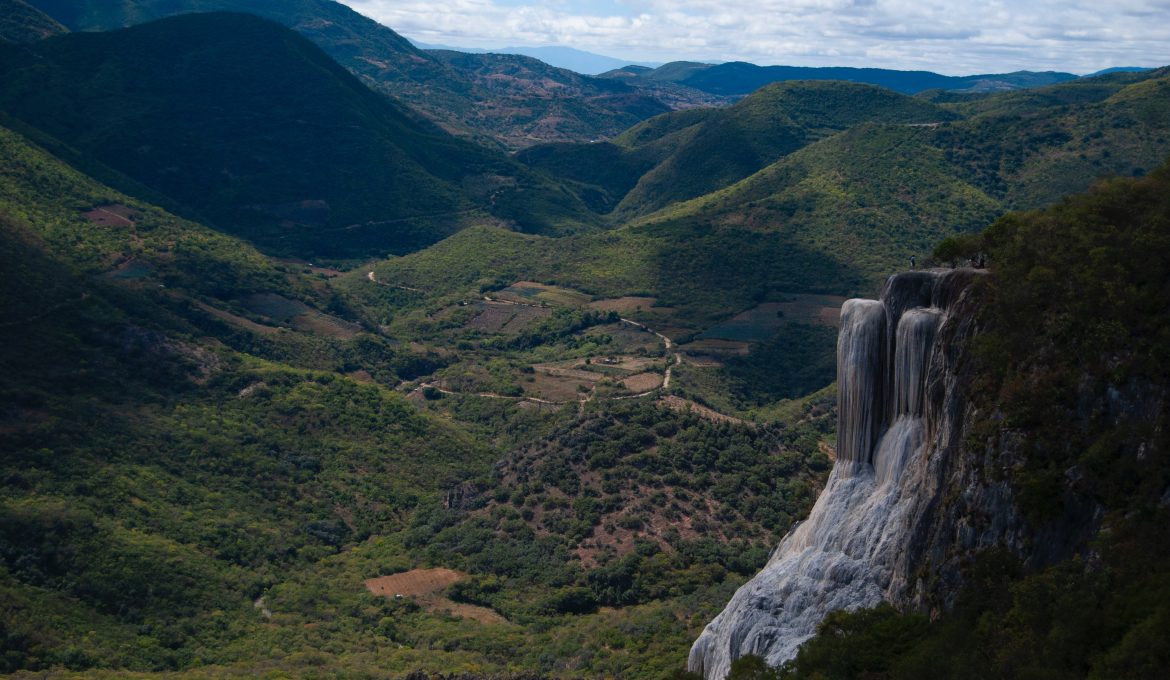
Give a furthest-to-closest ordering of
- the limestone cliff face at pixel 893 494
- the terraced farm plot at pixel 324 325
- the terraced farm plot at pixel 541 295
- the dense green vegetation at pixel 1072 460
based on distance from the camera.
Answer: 1. the terraced farm plot at pixel 541 295
2. the terraced farm plot at pixel 324 325
3. the limestone cliff face at pixel 893 494
4. the dense green vegetation at pixel 1072 460

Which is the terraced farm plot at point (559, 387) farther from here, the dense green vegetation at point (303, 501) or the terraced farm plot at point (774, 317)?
the terraced farm plot at point (774, 317)

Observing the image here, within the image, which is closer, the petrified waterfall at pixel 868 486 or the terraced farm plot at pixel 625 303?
the petrified waterfall at pixel 868 486

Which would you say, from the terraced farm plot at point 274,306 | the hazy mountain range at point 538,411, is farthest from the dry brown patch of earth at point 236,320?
the terraced farm plot at point 274,306

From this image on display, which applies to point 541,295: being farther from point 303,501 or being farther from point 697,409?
point 303,501

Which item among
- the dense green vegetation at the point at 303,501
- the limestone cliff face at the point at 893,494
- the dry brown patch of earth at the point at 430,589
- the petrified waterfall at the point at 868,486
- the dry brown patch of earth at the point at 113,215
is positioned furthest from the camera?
the dry brown patch of earth at the point at 113,215

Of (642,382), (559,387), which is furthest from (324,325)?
(642,382)

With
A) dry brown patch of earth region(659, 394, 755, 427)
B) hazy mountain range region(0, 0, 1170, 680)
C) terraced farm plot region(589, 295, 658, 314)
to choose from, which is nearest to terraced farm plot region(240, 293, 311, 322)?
hazy mountain range region(0, 0, 1170, 680)
